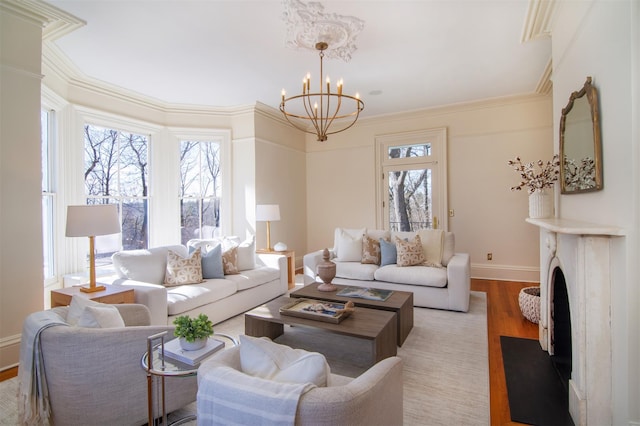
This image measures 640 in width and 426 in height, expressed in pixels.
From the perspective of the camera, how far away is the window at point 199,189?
5.43 meters

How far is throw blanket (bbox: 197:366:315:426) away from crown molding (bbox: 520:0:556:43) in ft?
11.1

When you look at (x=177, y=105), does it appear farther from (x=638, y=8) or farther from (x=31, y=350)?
(x=638, y=8)

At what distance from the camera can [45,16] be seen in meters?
2.82

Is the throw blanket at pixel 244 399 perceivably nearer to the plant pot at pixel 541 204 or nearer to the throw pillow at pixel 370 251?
the plant pot at pixel 541 204

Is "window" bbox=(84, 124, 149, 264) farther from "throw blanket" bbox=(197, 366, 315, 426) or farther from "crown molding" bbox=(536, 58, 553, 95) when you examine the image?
"crown molding" bbox=(536, 58, 553, 95)

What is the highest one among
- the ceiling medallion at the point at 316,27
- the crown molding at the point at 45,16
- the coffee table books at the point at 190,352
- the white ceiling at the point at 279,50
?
the white ceiling at the point at 279,50

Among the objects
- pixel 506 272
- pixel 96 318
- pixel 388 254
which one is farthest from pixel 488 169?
pixel 96 318

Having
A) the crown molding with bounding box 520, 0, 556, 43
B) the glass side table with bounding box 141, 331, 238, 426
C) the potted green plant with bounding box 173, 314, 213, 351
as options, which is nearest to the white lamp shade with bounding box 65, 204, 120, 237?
the glass side table with bounding box 141, 331, 238, 426

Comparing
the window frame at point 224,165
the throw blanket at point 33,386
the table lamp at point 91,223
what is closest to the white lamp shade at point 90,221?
the table lamp at point 91,223

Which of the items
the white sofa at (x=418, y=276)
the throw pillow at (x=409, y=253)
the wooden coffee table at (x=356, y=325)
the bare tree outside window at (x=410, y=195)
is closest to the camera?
the wooden coffee table at (x=356, y=325)

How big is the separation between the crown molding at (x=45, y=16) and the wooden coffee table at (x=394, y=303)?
127 inches

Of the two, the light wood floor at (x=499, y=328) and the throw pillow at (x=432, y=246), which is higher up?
the throw pillow at (x=432, y=246)

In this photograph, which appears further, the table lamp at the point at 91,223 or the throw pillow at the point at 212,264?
the throw pillow at the point at 212,264

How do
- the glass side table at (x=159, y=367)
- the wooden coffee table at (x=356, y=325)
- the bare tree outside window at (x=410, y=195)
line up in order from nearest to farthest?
the glass side table at (x=159, y=367), the wooden coffee table at (x=356, y=325), the bare tree outside window at (x=410, y=195)
